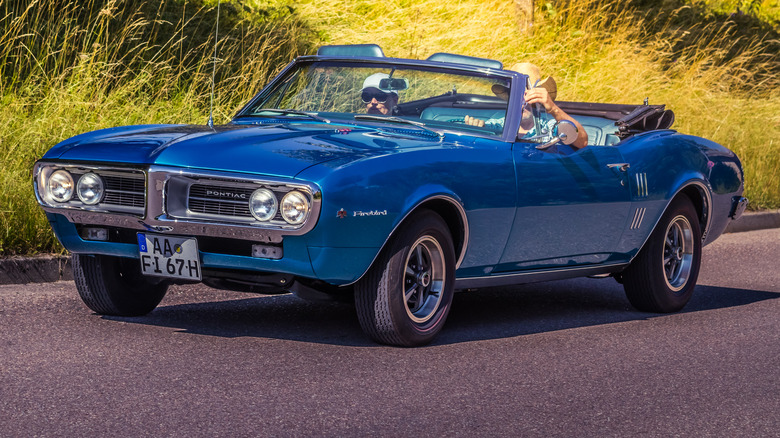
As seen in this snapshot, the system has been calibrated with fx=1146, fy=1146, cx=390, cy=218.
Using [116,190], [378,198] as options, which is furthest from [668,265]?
[116,190]

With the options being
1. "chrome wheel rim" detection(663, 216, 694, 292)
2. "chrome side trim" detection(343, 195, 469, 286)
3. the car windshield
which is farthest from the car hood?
"chrome wheel rim" detection(663, 216, 694, 292)

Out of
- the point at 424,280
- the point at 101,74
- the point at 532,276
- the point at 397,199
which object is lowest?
the point at 532,276

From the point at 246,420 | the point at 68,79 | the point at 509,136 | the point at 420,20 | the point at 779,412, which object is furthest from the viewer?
the point at 420,20

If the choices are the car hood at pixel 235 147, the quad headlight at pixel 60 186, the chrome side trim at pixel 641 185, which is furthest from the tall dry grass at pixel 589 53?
the quad headlight at pixel 60 186

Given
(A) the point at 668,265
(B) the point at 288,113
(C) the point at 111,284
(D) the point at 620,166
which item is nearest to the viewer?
(C) the point at 111,284

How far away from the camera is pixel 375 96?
21.6 feet

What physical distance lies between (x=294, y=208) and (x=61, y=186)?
4.13 ft

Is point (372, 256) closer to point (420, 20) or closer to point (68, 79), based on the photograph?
point (68, 79)

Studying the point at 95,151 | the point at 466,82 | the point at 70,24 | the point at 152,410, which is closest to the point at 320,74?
the point at 466,82

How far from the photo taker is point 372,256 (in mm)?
5254

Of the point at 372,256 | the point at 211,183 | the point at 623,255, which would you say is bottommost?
the point at 623,255

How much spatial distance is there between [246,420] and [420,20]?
14.2m

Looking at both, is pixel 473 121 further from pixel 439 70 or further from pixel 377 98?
pixel 377 98

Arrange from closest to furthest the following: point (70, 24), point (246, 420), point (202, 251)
→ point (246, 420), point (202, 251), point (70, 24)
